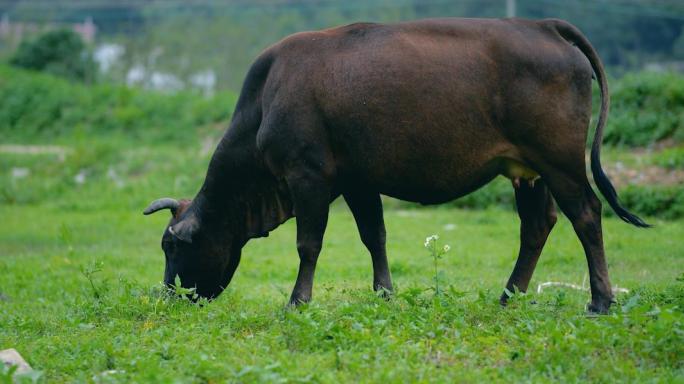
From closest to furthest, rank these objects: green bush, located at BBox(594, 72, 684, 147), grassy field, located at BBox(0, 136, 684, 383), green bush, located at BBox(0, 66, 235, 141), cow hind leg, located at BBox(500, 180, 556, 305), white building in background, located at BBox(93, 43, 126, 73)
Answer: grassy field, located at BBox(0, 136, 684, 383) → cow hind leg, located at BBox(500, 180, 556, 305) → green bush, located at BBox(594, 72, 684, 147) → green bush, located at BBox(0, 66, 235, 141) → white building in background, located at BBox(93, 43, 126, 73)

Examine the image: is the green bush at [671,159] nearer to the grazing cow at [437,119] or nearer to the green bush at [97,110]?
the grazing cow at [437,119]

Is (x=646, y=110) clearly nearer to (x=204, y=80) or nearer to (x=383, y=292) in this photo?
(x=383, y=292)

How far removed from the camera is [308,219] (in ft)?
24.2

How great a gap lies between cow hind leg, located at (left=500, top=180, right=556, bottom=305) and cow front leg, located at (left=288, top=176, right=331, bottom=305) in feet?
5.04

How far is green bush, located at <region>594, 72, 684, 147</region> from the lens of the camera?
16.1 m

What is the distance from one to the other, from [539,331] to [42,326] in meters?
3.79

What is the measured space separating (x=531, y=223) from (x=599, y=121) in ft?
3.23

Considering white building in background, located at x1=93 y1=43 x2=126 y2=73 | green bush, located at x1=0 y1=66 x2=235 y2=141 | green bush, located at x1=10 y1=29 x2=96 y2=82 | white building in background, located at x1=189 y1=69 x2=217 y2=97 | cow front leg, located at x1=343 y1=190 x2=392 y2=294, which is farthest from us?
white building in background, located at x1=93 y1=43 x2=126 y2=73

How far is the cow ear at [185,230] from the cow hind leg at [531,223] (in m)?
2.69

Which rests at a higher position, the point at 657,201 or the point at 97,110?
the point at 657,201

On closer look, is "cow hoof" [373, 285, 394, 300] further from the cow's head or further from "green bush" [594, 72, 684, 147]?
"green bush" [594, 72, 684, 147]

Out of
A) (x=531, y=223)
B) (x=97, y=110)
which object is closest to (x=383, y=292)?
(x=531, y=223)

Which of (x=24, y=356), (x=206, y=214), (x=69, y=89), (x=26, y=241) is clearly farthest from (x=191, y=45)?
(x=24, y=356)

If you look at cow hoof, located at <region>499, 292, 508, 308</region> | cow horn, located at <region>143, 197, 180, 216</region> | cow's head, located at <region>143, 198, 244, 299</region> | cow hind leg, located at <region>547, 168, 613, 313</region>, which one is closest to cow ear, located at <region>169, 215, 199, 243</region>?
cow's head, located at <region>143, 198, 244, 299</region>
